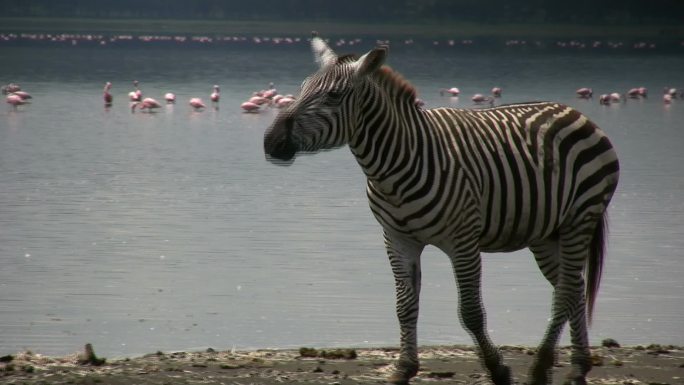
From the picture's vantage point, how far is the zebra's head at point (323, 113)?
6523 millimetres

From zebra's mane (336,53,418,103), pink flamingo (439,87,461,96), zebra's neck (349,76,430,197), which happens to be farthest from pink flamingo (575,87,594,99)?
zebra's neck (349,76,430,197)

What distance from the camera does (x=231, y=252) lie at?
38.5 ft

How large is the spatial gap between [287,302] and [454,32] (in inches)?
2542

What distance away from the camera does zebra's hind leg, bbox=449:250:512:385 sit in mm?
6770

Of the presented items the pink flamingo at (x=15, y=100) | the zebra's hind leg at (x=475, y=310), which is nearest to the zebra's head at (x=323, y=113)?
the zebra's hind leg at (x=475, y=310)

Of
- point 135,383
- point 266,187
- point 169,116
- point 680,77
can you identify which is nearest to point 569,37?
point 680,77

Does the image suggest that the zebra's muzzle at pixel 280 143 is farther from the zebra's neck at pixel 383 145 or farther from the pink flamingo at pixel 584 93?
the pink flamingo at pixel 584 93

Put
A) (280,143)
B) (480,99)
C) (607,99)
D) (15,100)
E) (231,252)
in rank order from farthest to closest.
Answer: (607,99), (480,99), (15,100), (231,252), (280,143)

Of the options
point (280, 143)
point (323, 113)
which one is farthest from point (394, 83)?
point (280, 143)

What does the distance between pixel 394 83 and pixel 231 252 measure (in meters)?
5.04

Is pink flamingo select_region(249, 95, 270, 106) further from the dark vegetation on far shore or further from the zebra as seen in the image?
the dark vegetation on far shore

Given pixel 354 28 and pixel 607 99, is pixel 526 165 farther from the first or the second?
pixel 354 28

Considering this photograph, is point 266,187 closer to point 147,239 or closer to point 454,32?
point 147,239

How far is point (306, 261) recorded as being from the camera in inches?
446
